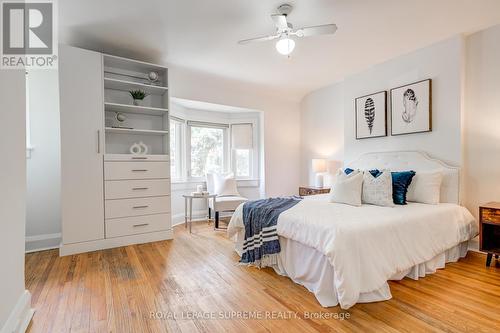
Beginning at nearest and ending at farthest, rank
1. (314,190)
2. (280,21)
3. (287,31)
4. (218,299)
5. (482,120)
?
(218,299), (280,21), (287,31), (482,120), (314,190)

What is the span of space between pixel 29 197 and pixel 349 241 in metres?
3.80

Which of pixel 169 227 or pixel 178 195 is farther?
pixel 178 195

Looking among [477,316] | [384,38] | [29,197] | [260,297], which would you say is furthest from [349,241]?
[29,197]

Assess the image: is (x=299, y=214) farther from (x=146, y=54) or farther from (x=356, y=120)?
(x=146, y=54)

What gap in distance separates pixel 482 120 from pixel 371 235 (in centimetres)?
224

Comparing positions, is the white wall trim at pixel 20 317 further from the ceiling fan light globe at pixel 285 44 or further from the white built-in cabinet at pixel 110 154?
the ceiling fan light globe at pixel 285 44

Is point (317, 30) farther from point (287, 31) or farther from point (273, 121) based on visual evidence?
point (273, 121)

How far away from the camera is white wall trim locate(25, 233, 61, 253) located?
3123 mm

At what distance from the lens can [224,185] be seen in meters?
4.58

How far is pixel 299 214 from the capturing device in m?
2.26

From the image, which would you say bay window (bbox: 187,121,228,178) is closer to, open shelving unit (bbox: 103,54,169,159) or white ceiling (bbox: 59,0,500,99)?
open shelving unit (bbox: 103,54,169,159)

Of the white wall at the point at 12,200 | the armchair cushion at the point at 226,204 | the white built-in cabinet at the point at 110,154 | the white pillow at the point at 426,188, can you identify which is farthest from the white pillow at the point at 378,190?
the white wall at the point at 12,200

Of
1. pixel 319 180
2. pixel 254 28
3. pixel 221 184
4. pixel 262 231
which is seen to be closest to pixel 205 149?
pixel 221 184

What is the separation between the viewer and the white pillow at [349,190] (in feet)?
8.87
